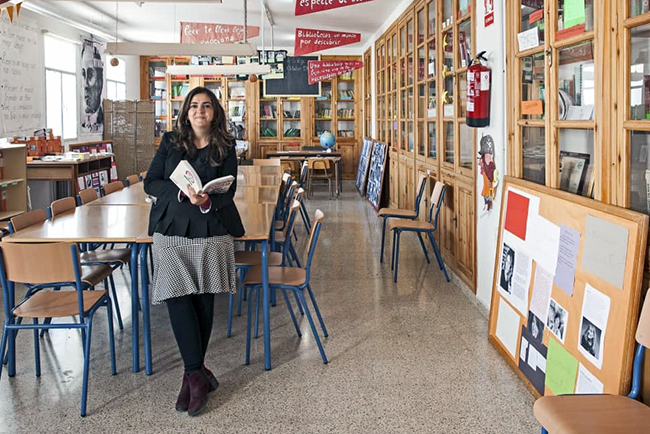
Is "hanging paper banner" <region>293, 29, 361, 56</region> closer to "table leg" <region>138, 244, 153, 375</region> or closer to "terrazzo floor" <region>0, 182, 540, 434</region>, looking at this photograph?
"terrazzo floor" <region>0, 182, 540, 434</region>

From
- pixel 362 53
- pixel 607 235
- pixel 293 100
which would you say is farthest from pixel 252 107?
pixel 607 235

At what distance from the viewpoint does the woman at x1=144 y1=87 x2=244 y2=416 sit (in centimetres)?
311

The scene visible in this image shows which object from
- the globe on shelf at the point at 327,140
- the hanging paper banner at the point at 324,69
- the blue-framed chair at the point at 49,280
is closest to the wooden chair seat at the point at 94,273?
the blue-framed chair at the point at 49,280

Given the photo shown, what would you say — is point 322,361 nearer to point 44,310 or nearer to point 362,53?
point 44,310

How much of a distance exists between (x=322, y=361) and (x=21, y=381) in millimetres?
1656

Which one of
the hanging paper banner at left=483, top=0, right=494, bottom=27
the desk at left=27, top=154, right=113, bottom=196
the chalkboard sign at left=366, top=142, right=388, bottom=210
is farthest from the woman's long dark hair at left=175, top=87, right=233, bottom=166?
the chalkboard sign at left=366, top=142, right=388, bottom=210

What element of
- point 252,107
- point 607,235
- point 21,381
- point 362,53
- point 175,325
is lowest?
point 21,381

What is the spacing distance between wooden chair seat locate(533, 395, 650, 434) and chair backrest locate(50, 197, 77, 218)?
335 centimetres

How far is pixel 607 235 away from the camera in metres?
2.55

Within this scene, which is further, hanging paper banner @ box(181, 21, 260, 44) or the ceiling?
the ceiling

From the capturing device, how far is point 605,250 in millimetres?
2543

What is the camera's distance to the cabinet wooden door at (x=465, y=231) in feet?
16.9

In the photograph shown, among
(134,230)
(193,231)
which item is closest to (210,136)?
(193,231)

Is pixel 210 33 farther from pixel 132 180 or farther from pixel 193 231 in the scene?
pixel 193 231
